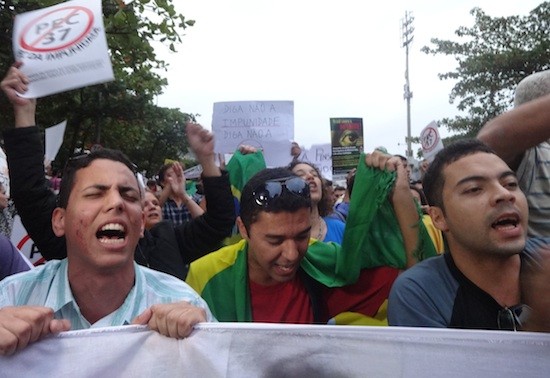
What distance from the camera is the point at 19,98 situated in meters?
2.70

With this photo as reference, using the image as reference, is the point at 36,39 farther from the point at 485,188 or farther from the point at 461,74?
the point at 461,74

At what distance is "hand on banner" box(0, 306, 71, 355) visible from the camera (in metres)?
1.53

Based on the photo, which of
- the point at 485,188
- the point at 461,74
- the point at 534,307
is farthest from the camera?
the point at 461,74

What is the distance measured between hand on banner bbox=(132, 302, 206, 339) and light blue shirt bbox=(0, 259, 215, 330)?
0.93 feet

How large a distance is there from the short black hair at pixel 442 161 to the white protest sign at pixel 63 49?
54.5 inches

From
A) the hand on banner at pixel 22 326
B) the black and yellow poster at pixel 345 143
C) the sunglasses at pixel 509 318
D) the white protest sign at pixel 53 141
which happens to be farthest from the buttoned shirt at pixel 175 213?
the hand on banner at pixel 22 326

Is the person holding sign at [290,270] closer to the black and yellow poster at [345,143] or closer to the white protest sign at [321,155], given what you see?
the black and yellow poster at [345,143]

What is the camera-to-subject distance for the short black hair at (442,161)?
2.26m

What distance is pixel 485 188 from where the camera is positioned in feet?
7.02

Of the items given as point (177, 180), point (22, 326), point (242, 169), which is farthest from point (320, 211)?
point (22, 326)

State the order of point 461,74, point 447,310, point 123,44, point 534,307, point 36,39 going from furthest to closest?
point 461,74, point 123,44, point 36,39, point 447,310, point 534,307

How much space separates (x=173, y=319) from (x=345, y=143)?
20.2 ft

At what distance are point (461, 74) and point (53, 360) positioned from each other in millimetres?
23870

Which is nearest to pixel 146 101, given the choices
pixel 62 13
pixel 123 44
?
pixel 123 44
